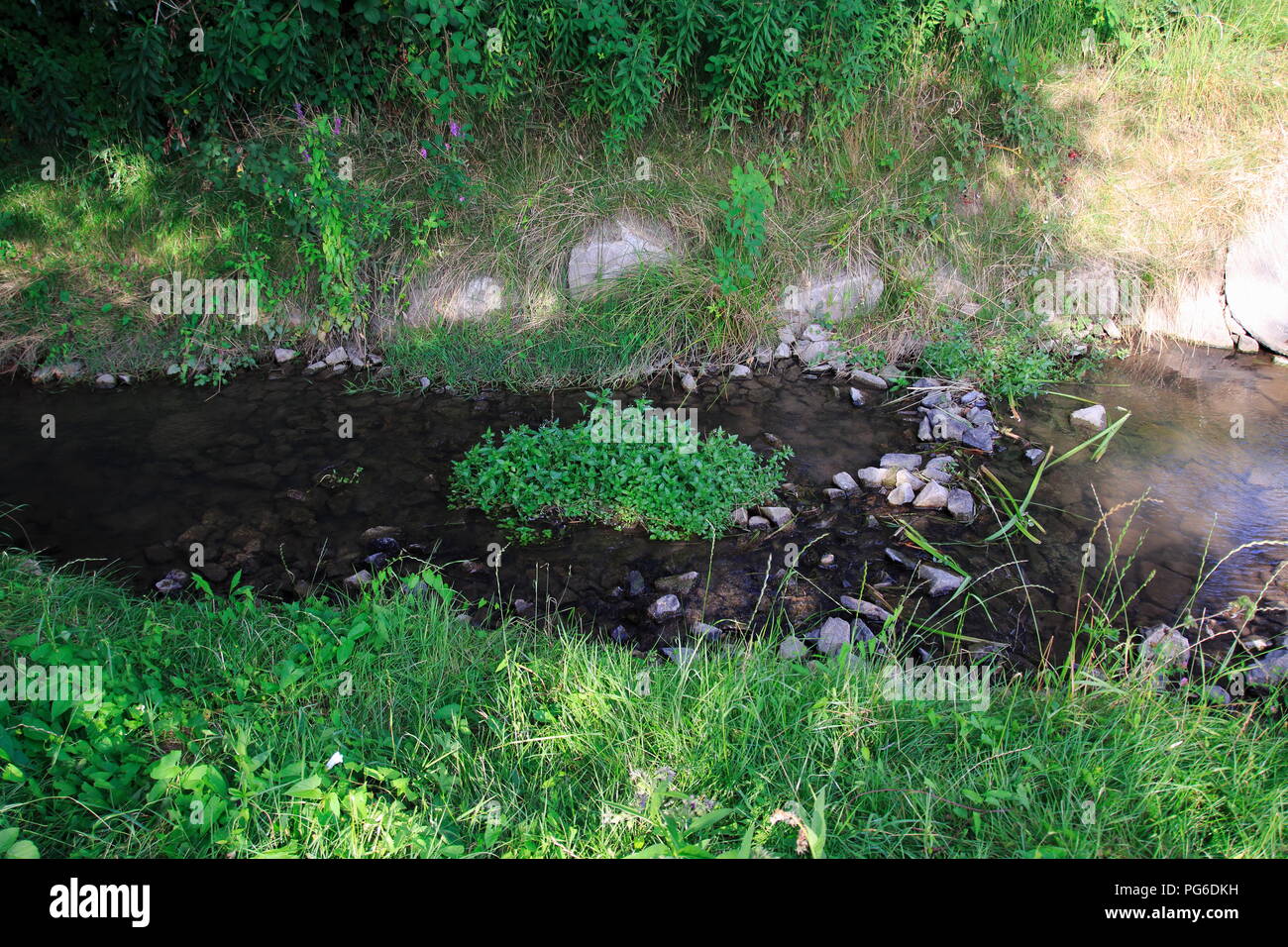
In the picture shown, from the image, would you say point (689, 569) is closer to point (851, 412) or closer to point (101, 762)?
point (851, 412)

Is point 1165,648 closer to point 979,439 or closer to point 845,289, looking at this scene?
point 979,439

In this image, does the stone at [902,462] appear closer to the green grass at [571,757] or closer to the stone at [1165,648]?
the stone at [1165,648]

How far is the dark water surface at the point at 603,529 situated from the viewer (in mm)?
4098

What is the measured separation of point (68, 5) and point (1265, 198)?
30.5 feet

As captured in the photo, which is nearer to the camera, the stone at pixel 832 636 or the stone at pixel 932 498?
the stone at pixel 832 636

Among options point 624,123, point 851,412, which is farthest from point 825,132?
point 851,412

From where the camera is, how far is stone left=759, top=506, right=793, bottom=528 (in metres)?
4.52

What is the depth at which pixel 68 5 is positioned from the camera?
6.11 m

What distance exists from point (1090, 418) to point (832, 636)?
121 inches

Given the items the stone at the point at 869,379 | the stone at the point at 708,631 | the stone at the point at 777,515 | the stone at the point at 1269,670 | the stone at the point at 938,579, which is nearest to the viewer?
the stone at the point at 1269,670

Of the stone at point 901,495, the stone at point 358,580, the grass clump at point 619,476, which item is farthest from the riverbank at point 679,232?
the stone at point 358,580

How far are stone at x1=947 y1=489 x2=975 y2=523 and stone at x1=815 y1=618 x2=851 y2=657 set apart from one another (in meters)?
1.31

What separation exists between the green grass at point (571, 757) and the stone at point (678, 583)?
2.70 feet

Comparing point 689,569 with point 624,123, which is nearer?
point 689,569
